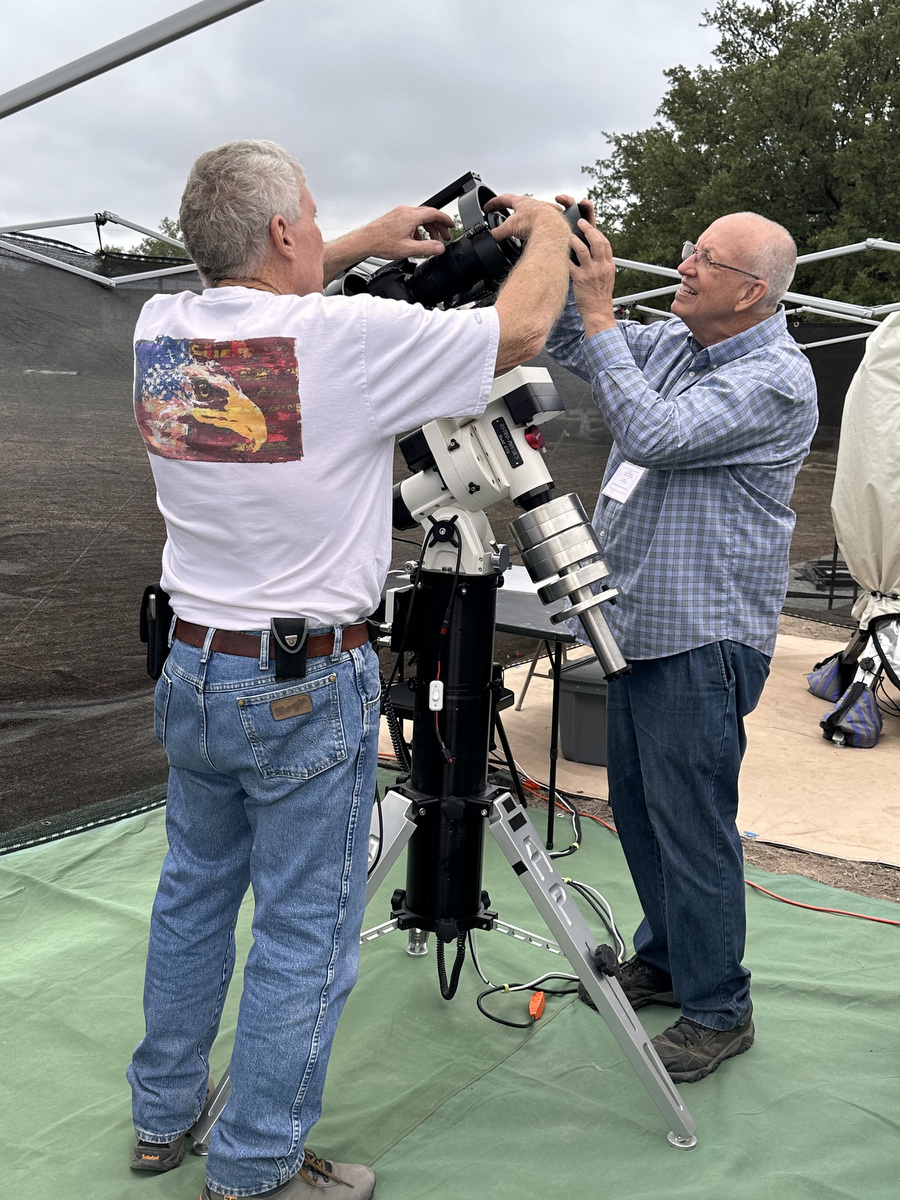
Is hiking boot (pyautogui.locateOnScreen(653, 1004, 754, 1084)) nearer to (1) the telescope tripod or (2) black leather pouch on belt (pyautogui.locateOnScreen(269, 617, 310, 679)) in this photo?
(1) the telescope tripod

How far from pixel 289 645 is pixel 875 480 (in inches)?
179

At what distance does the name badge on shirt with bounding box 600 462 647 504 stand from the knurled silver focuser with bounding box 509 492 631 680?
11.7 inches

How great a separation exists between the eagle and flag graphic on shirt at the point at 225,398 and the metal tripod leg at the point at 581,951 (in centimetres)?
89

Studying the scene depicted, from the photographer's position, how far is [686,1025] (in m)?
2.36

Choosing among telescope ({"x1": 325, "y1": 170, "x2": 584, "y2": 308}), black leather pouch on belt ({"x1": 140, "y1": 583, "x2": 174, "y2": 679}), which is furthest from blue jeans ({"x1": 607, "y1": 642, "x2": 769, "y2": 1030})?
black leather pouch on belt ({"x1": 140, "y1": 583, "x2": 174, "y2": 679})

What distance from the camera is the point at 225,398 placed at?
A: 1597mm

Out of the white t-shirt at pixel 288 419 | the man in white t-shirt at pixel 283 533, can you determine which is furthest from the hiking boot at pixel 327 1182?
the white t-shirt at pixel 288 419

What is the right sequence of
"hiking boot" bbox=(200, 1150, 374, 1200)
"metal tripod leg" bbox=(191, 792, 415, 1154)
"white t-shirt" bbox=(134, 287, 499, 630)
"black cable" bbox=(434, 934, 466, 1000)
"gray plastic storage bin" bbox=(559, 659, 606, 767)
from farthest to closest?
"gray plastic storage bin" bbox=(559, 659, 606, 767)
"black cable" bbox=(434, 934, 466, 1000)
"metal tripod leg" bbox=(191, 792, 415, 1154)
"hiking boot" bbox=(200, 1150, 374, 1200)
"white t-shirt" bbox=(134, 287, 499, 630)

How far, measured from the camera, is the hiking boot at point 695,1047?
2273 millimetres

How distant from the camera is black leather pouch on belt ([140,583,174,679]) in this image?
1829mm

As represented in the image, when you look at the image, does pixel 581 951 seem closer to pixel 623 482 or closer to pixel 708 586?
pixel 708 586

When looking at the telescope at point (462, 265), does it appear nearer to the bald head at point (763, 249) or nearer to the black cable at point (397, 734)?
the bald head at point (763, 249)

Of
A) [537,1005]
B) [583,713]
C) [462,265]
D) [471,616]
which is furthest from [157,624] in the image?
[583,713]

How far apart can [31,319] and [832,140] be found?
18818 mm
